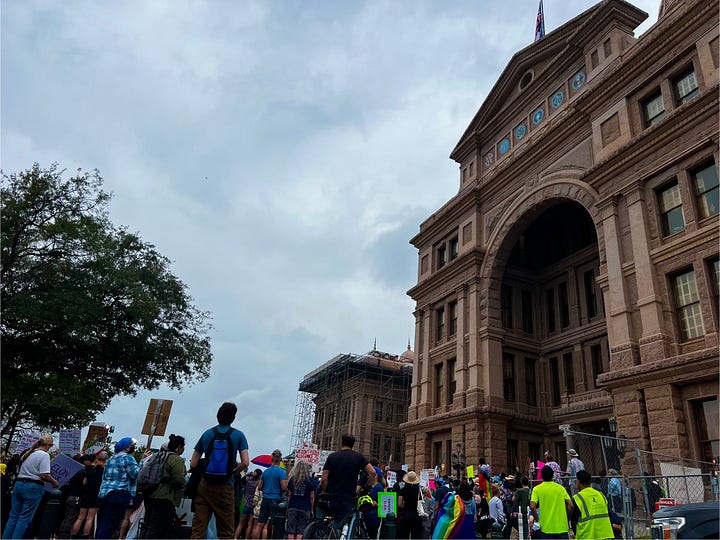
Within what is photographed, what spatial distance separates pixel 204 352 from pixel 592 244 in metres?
22.0

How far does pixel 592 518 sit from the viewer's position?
25.3 feet

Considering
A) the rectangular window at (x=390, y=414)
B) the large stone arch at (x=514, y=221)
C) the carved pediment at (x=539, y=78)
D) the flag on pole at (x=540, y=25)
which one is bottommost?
the rectangular window at (x=390, y=414)

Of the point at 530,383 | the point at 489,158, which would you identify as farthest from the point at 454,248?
the point at 530,383

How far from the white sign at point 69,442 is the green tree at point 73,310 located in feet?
11.4

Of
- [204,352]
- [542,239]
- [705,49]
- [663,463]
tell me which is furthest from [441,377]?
[705,49]

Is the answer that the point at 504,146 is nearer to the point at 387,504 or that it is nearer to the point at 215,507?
the point at 387,504

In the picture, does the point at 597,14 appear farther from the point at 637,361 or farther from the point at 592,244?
the point at 637,361

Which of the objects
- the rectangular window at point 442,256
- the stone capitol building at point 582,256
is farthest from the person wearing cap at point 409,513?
the rectangular window at point 442,256

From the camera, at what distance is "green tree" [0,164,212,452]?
20.4 m

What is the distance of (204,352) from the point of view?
26.3m

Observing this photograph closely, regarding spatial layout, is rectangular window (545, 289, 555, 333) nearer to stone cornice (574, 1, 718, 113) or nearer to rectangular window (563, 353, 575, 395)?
rectangular window (563, 353, 575, 395)

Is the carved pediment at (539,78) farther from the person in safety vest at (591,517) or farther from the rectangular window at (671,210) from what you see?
the person in safety vest at (591,517)

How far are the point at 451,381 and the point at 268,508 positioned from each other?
21490 mm

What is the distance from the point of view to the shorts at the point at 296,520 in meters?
9.66
